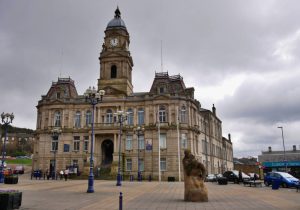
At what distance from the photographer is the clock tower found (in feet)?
194

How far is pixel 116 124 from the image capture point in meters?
53.5

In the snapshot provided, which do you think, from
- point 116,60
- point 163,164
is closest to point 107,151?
point 163,164

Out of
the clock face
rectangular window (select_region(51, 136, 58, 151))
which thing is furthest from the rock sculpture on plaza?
the clock face

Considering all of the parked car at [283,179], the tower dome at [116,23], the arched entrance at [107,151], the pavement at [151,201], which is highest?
the tower dome at [116,23]

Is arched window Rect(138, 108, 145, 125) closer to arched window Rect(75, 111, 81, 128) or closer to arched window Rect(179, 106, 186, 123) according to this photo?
arched window Rect(179, 106, 186, 123)

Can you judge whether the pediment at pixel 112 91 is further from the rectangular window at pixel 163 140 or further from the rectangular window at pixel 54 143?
the rectangular window at pixel 54 143

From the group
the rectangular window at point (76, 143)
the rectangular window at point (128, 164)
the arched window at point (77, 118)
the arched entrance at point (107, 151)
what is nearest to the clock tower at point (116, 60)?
the arched window at point (77, 118)

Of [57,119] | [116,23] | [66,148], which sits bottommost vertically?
[66,148]

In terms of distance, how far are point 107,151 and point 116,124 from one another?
21.4ft

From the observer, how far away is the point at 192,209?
13406 millimetres

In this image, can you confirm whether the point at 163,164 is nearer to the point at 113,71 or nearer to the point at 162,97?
the point at 162,97

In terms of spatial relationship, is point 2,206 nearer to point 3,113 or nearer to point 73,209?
point 73,209

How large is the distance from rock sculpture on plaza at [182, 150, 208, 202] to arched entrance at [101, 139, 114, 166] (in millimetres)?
39439

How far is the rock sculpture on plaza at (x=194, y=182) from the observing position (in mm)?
16422
